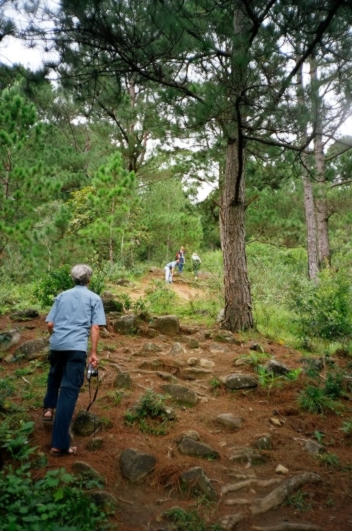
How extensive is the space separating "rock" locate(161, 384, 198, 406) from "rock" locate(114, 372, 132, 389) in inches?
17.0

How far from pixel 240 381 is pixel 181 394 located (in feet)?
2.95

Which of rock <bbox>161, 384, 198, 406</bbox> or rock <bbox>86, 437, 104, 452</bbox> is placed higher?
rock <bbox>161, 384, 198, 406</bbox>

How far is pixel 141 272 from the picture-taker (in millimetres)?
16344

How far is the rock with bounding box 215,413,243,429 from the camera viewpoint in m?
4.27

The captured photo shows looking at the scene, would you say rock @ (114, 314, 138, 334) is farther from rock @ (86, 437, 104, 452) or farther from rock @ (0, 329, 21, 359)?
rock @ (86, 437, 104, 452)

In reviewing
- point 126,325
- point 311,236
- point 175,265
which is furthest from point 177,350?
point 175,265

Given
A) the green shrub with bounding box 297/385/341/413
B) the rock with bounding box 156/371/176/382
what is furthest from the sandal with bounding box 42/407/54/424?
the green shrub with bounding box 297/385/341/413

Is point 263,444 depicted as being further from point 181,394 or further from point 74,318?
point 74,318

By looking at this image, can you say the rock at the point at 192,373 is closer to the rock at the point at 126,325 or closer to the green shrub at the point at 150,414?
the green shrub at the point at 150,414

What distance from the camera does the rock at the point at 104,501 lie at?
2.78 meters

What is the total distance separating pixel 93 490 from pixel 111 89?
5.14 meters

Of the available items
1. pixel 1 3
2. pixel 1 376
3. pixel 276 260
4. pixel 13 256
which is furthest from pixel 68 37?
pixel 276 260

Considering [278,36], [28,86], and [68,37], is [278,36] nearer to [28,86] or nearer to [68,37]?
[68,37]

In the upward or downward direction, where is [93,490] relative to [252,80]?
downward
